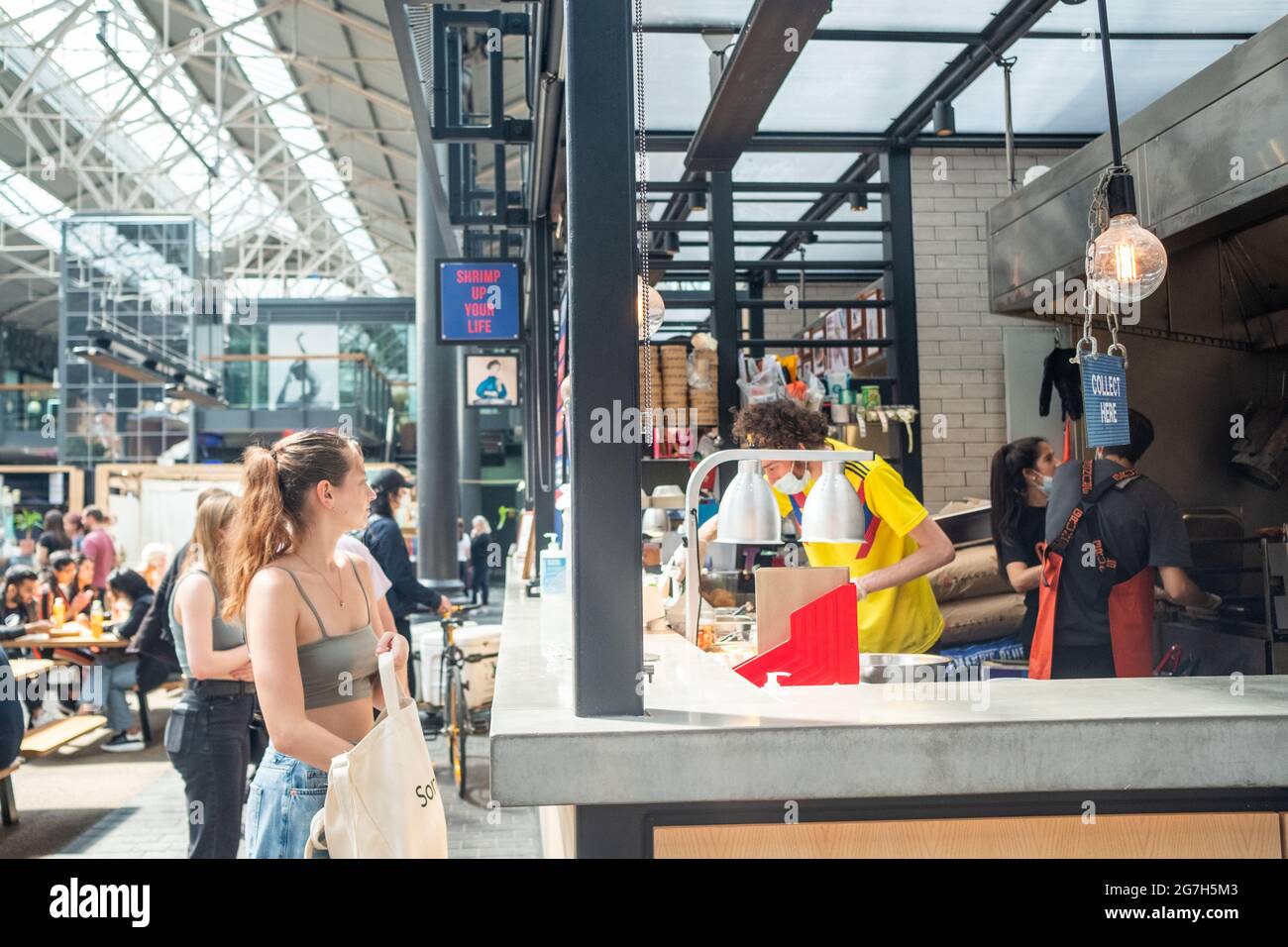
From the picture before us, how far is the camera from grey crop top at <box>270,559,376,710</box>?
2.43 metres

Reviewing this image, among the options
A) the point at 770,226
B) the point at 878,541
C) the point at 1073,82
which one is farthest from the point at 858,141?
the point at 878,541

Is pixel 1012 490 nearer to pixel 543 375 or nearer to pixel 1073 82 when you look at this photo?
pixel 1073 82

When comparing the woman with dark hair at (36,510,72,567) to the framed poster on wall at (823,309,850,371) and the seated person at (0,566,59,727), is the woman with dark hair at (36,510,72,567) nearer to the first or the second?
the seated person at (0,566,59,727)

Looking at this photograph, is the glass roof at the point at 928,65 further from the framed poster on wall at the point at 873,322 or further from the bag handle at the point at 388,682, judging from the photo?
the bag handle at the point at 388,682

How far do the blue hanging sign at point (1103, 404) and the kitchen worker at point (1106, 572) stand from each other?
0.11 meters

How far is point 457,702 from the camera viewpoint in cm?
626

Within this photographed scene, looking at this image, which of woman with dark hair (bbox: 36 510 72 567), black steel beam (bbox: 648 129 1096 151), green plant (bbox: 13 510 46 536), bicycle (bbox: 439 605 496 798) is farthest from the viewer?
green plant (bbox: 13 510 46 536)

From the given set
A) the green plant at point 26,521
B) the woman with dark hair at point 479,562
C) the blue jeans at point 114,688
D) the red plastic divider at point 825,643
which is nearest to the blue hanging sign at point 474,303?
the blue jeans at point 114,688

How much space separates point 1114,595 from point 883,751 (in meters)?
2.35

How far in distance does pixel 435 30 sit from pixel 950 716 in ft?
15.2

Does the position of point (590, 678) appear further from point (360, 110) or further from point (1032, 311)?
point (360, 110)

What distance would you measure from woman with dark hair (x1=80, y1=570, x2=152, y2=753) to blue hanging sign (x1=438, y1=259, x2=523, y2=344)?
3.03m

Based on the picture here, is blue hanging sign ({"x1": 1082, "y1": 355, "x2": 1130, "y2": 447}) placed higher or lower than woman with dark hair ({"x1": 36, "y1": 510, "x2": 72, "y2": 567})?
higher

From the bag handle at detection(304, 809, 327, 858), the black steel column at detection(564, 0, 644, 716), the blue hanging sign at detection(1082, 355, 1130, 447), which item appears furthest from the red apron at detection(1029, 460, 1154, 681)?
the bag handle at detection(304, 809, 327, 858)
